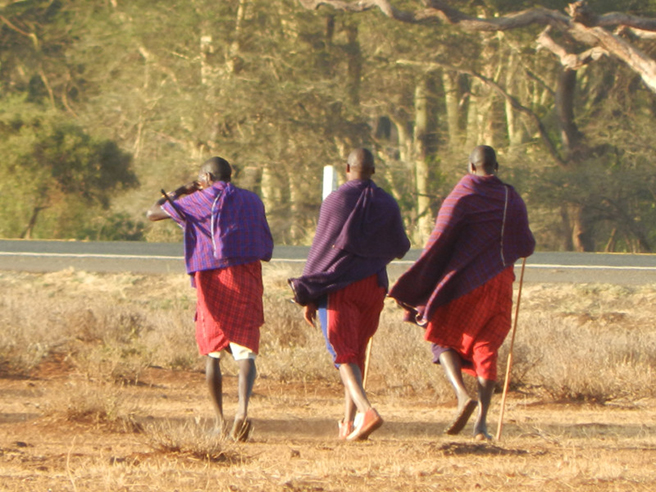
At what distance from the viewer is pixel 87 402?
6109 mm

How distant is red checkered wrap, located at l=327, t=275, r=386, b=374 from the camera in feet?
18.5

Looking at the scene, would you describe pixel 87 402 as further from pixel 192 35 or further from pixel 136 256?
pixel 192 35

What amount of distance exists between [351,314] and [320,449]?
2.79 feet

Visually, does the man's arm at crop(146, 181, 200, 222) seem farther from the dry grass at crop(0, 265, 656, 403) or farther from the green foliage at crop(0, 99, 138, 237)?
the green foliage at crop(0, 99, 138, 237)

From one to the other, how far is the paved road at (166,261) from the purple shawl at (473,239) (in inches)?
283

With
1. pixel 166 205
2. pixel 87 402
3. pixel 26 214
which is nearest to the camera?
pixel 166 205

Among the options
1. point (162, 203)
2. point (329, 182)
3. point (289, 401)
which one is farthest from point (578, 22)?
point (162, 203)

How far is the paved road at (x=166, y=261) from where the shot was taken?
538 inches

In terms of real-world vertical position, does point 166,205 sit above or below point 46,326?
above

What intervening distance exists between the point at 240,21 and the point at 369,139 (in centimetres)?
432

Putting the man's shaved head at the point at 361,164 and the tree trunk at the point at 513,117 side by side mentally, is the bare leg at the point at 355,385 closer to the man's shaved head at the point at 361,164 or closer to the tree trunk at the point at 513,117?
the man's shaved head at the point at 361,164

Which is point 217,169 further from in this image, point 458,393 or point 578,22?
point 578,22

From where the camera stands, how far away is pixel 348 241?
18.3 feet

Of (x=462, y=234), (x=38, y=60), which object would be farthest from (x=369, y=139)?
(x=462, y=234)
